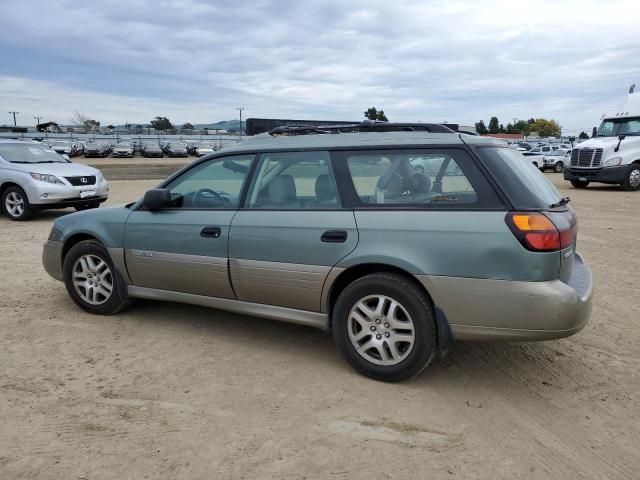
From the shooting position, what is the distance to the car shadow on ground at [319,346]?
3.78 metres

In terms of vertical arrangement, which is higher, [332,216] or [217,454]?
[332,216]

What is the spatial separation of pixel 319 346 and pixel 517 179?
1.94 m

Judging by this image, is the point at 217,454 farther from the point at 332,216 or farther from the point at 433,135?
the point at 433,135

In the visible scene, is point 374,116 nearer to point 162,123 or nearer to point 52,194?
point 52,194

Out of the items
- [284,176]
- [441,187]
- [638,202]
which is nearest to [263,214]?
[284,176]

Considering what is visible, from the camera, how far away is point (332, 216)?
3.74 m

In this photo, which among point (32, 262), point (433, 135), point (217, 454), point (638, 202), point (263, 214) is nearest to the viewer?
point (217, 454)

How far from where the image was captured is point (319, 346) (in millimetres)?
4273

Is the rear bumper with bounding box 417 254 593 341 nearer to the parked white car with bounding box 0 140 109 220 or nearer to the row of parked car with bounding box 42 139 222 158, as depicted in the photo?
the parked white car with bounding box 0 140 109 220

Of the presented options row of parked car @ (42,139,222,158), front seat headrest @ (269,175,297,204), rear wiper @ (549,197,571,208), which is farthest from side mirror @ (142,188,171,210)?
row of parked car @ (42,139,222,158)

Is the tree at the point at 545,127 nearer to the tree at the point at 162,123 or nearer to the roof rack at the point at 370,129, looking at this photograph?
the tree at the point at 162,123

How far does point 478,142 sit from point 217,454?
244 centimetres

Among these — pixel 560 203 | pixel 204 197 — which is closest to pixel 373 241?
pixel 560 203

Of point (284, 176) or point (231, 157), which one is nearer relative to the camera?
point (284, 176)
